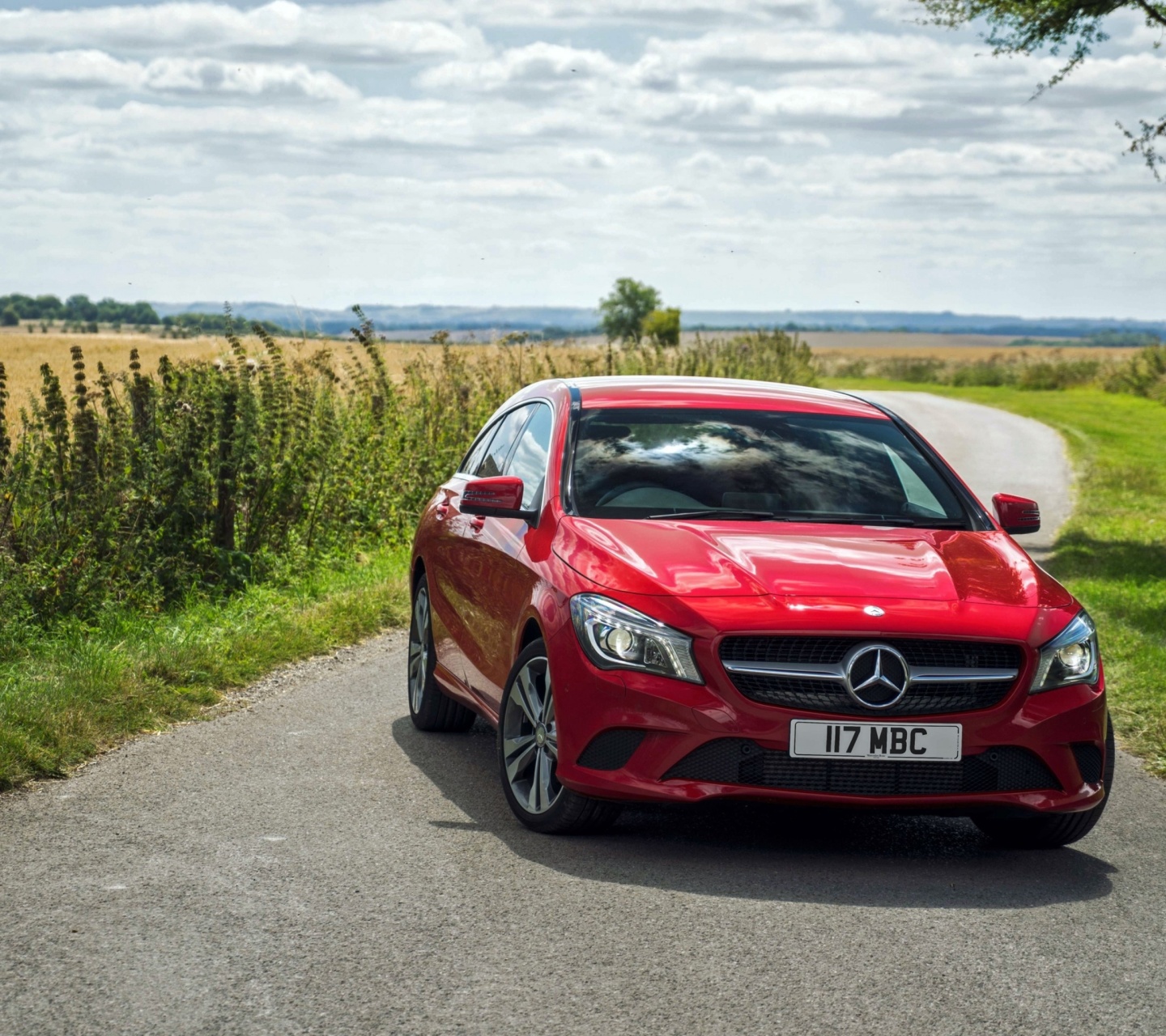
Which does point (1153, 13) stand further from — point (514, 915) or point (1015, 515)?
point (514, 915)

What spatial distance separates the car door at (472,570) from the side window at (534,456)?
149mm

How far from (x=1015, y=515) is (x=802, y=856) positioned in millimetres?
1984

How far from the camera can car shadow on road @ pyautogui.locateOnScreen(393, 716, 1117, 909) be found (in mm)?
5379

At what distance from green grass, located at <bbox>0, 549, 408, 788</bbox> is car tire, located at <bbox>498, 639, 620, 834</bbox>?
6.47ft

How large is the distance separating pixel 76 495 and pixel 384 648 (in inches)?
87.4

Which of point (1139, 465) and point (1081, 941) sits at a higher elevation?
point (1081, 941)

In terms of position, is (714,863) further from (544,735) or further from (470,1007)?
(470,1007)

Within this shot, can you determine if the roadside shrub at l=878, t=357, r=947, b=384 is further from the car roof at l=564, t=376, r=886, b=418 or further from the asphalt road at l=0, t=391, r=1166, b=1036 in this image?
the asphalt road at l=0, t=391, r=1166, b=1036

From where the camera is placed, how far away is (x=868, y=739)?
215 inches

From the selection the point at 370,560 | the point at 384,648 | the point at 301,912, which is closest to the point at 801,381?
the point at 370,560

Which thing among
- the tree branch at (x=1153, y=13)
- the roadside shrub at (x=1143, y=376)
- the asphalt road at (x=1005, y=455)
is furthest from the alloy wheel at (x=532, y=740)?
the roadside shrub at (x=1143, y=376)

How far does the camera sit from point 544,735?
19.5 ft

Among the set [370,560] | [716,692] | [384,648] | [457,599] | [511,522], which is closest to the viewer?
[716,692]

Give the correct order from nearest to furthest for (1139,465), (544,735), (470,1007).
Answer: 1. (470,1007)
2. (544,735)
3. (1139,465)
